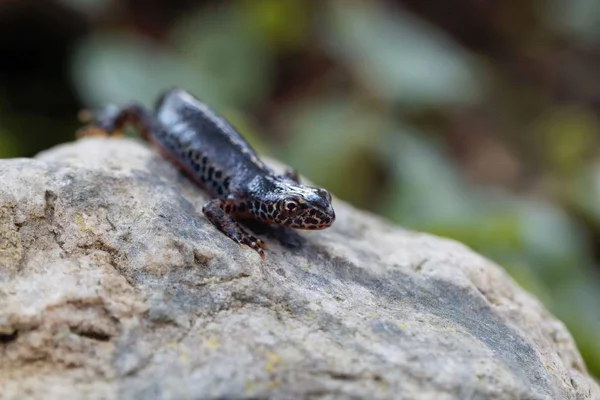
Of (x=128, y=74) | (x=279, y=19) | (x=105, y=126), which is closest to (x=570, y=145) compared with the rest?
(x=279, y=19)

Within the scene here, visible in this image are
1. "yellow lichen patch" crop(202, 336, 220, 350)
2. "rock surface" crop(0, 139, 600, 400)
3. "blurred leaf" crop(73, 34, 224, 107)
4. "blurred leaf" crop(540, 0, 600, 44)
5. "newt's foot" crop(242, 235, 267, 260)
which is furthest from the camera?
"blurred leaf" crop(540, 0, 600, 44)

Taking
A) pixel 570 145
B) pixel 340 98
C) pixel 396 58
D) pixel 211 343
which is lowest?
pixel 211 343

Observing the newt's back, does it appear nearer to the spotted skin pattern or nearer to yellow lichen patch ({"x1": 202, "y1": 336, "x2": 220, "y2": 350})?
the spotted skin pattern

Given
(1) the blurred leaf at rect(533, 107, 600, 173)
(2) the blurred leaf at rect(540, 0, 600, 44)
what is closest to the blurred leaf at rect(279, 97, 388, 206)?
(1) the blurred leaf at rect(533, 107, 600, 173)

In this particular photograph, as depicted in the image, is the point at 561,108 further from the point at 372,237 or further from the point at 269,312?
the point at 269,312

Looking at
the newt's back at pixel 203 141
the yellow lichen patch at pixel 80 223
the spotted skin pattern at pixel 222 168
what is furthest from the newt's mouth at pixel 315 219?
the yellow lichen patch at pixel 80 223

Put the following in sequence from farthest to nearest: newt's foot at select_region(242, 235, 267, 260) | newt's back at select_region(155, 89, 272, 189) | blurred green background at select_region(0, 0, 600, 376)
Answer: blurred green background at select_region(0, 0, 600, 376) → newt's back at select_region(155, 89, 272, 189) → newt's foot at select_region(242, 235, 267, 260)

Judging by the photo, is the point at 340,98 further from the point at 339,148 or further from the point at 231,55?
the point at 231,55

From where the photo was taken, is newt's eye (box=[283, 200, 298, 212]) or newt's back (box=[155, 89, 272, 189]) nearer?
newt's eye (box=[283, 200, 298, 212])
